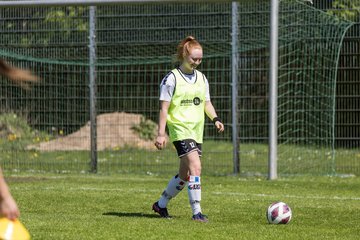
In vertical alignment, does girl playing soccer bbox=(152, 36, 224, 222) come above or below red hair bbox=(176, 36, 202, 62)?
below

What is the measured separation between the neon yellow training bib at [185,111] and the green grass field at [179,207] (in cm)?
87

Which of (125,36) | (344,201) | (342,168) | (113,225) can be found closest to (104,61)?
(125,36)

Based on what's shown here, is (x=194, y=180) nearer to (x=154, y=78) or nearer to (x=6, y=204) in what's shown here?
(x=6, y=204)

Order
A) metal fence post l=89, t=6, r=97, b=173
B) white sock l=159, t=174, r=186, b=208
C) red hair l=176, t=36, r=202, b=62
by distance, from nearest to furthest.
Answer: red hair l=176, t=36, r=202, b=62 → white sock l=159, t=174, r=186, b=208 → metal fence post l=89, t=6, r=97, b=173

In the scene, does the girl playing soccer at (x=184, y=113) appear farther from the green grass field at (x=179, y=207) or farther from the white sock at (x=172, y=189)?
the green grass field at (x=179, y=207)

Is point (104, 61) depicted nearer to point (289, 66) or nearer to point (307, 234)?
point (289, 66)

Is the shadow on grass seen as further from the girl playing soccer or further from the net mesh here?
the net mesh

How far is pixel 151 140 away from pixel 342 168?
17.6 ft

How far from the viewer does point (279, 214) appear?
895 centimetres

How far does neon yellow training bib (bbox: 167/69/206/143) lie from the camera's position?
9.56 meters

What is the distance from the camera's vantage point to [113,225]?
8664 millimetres

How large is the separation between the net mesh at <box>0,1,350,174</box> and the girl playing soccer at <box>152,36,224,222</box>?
6.28 meters

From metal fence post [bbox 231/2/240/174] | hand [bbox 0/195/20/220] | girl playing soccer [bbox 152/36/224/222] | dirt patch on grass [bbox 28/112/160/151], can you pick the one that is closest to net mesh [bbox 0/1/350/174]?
dirt patch on grass [bbox 28/112/160/151]

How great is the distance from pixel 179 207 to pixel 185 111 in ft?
4.80
